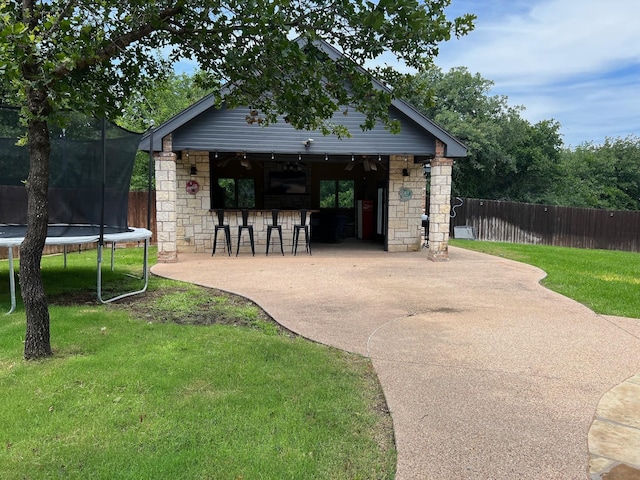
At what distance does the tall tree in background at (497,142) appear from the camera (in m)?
23.6

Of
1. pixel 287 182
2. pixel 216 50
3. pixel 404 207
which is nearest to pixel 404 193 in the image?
pixel 404 207

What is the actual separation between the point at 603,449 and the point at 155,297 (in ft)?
16.7

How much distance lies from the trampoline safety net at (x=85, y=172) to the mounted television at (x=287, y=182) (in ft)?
27.8

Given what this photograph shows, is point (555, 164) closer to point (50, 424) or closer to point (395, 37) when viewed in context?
point (395, 37)

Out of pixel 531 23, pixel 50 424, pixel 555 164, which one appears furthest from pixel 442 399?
pixel 555 164

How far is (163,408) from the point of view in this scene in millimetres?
2771

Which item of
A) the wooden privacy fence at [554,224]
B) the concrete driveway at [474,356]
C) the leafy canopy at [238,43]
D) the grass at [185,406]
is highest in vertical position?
the leafy canopy at [238,43]

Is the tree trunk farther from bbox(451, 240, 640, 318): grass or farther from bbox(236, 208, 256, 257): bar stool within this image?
bbox(236, 208, 256, 257): bar stool

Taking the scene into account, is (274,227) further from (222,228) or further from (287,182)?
(287,182)

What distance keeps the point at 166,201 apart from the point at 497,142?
1870 cm

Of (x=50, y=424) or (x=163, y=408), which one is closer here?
(x=50, y=424)

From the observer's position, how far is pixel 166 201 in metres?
9.42

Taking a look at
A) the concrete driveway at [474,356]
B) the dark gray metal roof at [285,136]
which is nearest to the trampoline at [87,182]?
the concrete driveway at [474,356]

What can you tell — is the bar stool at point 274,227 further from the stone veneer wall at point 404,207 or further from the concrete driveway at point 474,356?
the stone veneer wall at point 404,207
